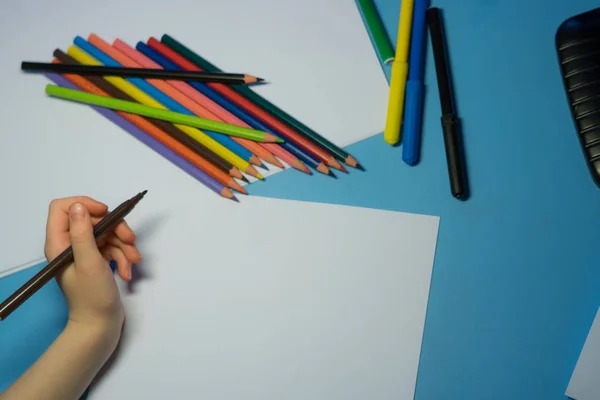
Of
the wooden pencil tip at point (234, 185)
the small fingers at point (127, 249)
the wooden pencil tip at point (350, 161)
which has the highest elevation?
the wooden pencil tip at point (350, 161)

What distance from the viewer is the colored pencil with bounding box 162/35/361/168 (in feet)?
2.05

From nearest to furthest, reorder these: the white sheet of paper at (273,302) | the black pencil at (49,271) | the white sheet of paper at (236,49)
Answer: the black pencil at (49,271) → the white sheet of paper at (273,302) → the white sheet of paper at (236,49)

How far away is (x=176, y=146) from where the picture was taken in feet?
2.05

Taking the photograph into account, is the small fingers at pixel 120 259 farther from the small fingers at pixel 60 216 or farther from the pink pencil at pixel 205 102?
the pink pencil at pixel 205 102

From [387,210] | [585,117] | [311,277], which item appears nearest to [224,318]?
[311,277]

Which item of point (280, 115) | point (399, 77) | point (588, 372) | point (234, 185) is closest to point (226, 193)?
point (234, 185)

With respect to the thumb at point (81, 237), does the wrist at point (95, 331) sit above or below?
below

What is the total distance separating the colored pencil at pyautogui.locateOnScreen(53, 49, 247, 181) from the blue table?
0.12 feet

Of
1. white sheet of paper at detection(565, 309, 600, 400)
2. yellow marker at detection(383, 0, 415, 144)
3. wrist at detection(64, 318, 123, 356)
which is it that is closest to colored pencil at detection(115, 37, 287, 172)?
yellow marker at detection(383, 0, 415, 144)

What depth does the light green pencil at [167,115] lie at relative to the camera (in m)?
0.62

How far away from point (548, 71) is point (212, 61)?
414mm

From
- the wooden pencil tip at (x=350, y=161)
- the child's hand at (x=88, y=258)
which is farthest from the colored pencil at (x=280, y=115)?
the child's hand at (x=88, y=258)

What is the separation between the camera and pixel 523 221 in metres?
0.61

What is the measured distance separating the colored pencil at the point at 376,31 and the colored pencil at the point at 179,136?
232mm
